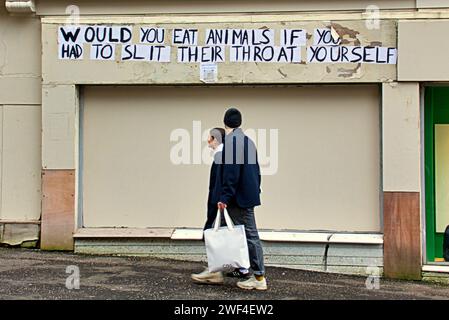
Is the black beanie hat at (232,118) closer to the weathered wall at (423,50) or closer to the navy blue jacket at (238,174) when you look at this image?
the navy blue jacket at (238,174)

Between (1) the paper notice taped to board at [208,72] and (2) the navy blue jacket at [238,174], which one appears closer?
(2) the navy blue jacket at [238,174]

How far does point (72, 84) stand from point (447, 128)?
4.76 meters

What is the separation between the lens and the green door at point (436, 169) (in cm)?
811

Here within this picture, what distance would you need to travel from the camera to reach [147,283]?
6848mm

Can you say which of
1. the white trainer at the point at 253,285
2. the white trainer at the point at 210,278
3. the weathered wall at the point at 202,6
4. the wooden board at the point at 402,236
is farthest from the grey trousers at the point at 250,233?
the weathered wall at the point at 202,6

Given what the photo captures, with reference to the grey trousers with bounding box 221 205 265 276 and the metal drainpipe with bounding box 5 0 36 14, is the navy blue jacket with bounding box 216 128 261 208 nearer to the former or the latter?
the grey trousers with bounding box 221 205 265 276

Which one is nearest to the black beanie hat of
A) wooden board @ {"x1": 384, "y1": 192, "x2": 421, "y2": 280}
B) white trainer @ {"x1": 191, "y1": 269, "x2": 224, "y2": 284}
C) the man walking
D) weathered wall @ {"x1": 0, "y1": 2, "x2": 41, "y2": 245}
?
the man walking

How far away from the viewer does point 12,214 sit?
28.0ft

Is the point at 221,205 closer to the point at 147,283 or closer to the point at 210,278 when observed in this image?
the point at 210,278

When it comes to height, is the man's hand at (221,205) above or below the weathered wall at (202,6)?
below

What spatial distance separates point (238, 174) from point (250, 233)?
617 mm

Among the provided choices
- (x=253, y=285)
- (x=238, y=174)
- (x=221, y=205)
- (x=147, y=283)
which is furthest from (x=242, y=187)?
(x=147, y=283)

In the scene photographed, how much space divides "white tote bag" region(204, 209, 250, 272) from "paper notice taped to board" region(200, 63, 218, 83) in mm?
2400

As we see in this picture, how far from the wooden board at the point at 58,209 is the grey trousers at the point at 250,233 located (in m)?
2.68
